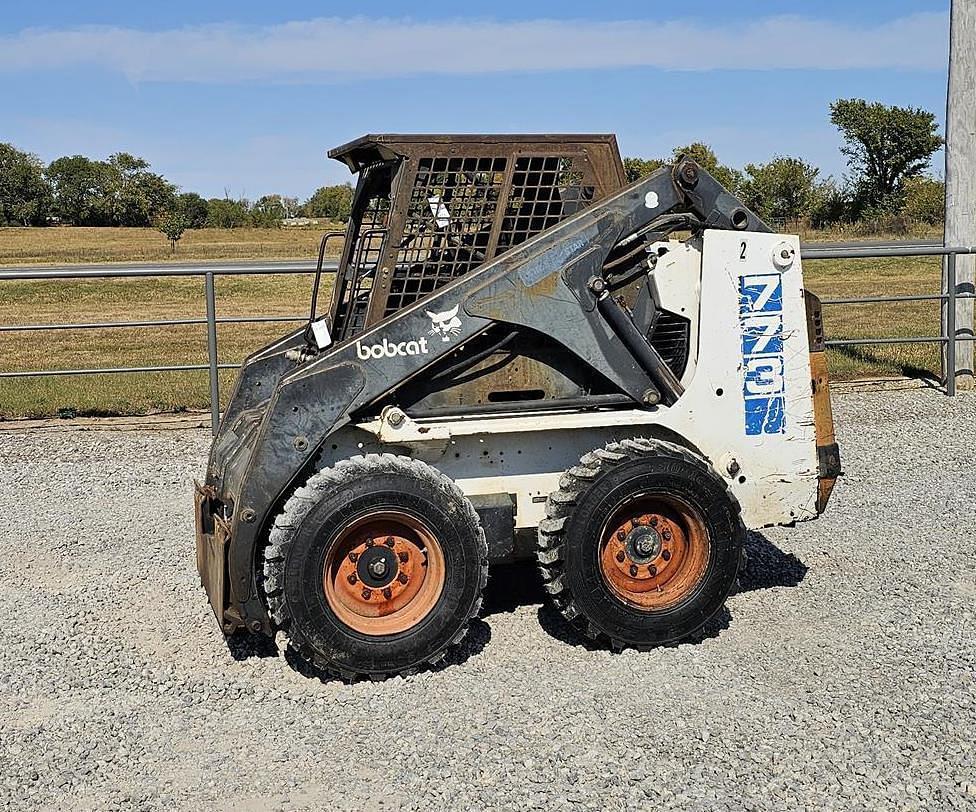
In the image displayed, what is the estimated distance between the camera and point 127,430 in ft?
37.6

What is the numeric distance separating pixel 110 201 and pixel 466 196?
7577 centimetres

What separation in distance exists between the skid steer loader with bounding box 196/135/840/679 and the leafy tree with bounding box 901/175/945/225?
155ft

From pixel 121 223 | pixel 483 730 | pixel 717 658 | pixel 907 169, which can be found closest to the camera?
pixel 483 730

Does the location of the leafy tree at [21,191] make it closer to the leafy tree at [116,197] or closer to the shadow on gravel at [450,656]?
the leafy tree at [116,197]

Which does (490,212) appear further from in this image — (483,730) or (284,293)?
(284,293)

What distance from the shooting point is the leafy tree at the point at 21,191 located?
7762cm

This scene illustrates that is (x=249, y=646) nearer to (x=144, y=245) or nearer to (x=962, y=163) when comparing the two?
(x=962, y=163)

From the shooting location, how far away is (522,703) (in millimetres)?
5289

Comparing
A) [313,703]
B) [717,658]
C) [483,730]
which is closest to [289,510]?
[313,703]

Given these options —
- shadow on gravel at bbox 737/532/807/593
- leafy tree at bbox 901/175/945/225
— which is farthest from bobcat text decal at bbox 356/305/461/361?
leafy tree at bbox 901/175/945/225

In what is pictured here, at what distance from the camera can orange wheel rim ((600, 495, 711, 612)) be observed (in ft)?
19.0

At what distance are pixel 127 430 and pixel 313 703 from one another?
667 cm

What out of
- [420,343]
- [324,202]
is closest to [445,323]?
[420,343]

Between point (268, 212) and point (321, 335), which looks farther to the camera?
point (268, 212)
